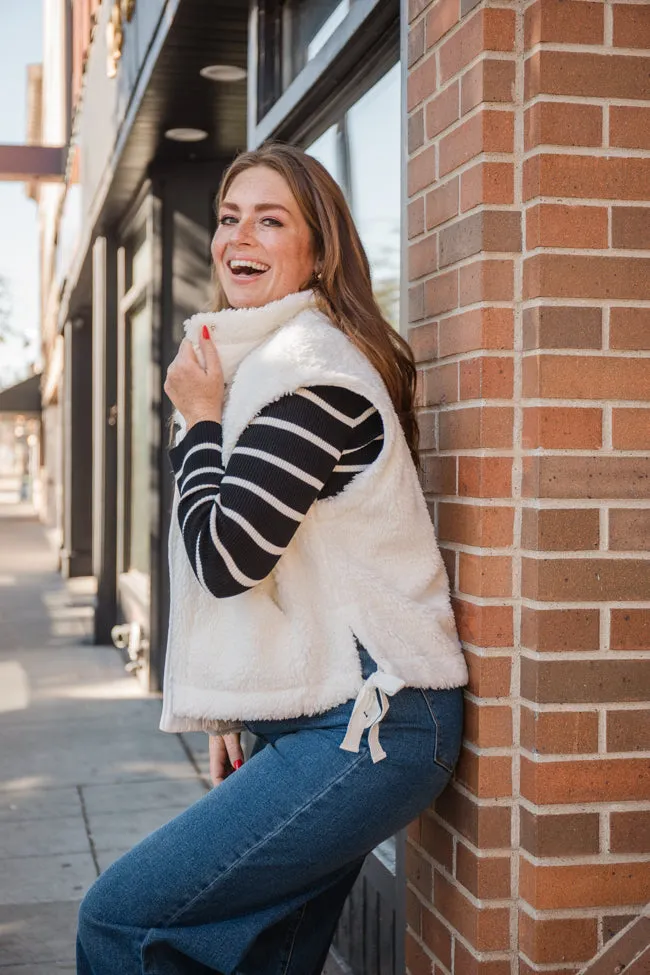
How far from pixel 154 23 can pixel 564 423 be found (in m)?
4.16

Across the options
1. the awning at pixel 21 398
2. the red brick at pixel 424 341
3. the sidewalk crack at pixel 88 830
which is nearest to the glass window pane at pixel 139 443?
the sidewalk crack at pixel 88 830

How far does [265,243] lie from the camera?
2.40 meters

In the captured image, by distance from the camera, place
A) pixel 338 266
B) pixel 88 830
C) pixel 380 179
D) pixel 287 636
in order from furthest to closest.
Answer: pixel 88 830 < pixel 380 179 < pixel 338 266 < pixel 287 636

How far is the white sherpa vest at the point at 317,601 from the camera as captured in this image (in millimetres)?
2102

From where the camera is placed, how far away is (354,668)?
6.88 feet

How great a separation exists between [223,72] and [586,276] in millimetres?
3891

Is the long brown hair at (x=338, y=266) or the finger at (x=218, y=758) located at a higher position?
the long brown hair at (x=338, y=266)

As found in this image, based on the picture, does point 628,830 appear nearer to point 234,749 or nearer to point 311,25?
point 234,749

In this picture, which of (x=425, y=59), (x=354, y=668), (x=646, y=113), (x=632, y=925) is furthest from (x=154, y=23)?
(x=632, y=925)

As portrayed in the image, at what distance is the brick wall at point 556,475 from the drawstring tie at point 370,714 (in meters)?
0.30

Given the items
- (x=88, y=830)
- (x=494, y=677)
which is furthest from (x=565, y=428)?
(x=88, y=830)

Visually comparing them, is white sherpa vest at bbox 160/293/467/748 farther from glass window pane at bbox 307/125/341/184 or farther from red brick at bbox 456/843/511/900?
glass window pane at bbox 307/125/341/184

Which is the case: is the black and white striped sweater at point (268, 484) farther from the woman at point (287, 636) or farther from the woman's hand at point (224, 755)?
the woman's hand at point (224, 755)

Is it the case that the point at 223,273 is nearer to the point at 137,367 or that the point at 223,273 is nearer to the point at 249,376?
the point at 249,376
